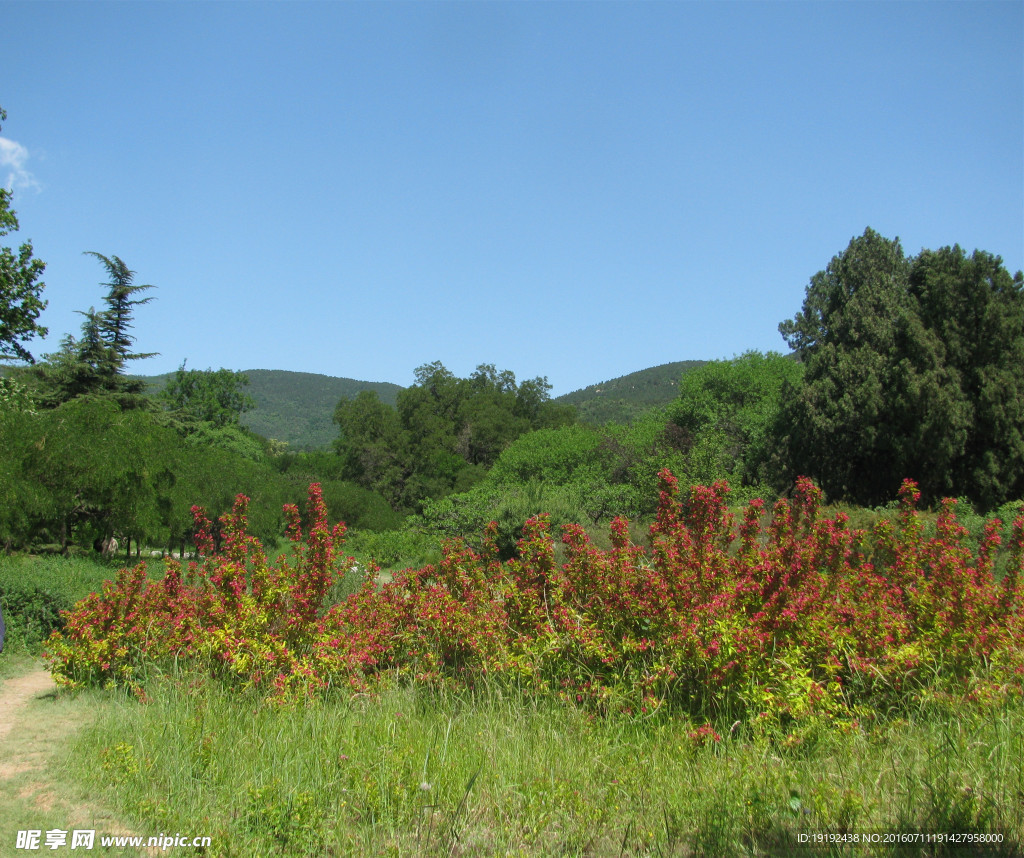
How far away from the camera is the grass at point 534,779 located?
3.11 meters

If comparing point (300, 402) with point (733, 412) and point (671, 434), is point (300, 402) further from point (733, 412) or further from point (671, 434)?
point (671, 434)

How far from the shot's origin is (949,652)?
15.1ft

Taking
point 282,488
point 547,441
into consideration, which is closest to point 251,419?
point 547,441

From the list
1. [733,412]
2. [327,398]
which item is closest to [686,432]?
[733,412]

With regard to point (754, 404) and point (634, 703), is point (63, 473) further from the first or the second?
point (754, 404)

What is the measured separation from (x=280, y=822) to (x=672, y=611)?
2.50m

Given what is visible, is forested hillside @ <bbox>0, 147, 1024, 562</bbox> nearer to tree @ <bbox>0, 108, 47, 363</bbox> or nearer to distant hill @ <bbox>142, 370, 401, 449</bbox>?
tree @ <bbox>0, 108, 47, 363</bbox>

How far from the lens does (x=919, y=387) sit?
77.0 ft

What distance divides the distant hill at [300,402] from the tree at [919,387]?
124 meters

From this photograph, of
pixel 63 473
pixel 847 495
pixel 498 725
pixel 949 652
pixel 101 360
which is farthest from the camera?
pixel 101 360

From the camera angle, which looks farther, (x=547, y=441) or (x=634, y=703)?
(x=547, y=441)

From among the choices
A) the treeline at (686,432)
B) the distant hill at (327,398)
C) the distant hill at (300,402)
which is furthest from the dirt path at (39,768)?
the distant hill at (300,402)

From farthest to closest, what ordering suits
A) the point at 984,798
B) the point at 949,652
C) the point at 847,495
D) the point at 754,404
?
the point at 754,404, the point at 847,495, the point at 949,652, the point at 984,798

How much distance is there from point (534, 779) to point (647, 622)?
1456 mm
